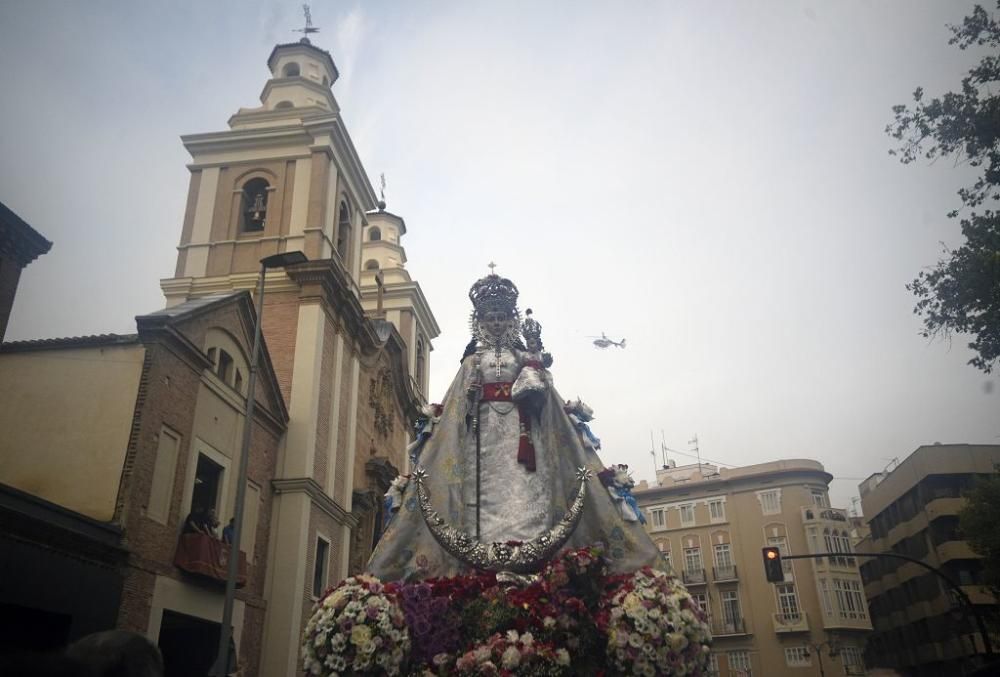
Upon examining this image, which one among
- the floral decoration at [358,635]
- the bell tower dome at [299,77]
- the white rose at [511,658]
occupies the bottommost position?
the white rose at [511,658]

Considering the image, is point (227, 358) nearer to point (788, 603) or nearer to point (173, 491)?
point (173, 491)

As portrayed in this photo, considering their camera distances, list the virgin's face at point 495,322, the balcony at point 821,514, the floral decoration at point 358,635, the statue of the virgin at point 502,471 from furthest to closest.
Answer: the balcony at point 821,514 < the virgin's face at point 495,322 < the statue of the virgin at point 502,471 < the floral decoration at point 358,635

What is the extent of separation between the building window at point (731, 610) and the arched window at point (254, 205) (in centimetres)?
3415

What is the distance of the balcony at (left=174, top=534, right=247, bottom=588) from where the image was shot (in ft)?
51.4

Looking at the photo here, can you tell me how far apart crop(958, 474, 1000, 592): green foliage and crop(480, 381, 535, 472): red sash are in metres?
21.6

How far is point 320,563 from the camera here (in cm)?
2230

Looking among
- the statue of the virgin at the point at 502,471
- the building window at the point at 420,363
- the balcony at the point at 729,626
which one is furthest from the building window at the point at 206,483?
the balcony at the point at 729,626

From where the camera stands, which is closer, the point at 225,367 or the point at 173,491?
the point at 173,491

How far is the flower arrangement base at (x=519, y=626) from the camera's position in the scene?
522 centimetres

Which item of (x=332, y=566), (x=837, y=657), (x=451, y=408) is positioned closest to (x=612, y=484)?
(x=451, y=408)

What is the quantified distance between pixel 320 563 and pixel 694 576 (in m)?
31.4

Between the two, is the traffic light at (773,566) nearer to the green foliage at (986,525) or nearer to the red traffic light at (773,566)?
the red traffic light at (773,566)

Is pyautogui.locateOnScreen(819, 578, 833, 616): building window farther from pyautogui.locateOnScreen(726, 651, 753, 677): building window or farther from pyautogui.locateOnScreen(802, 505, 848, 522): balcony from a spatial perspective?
pyautogui.locateOnScreen(726, 651, 753, 677): building window

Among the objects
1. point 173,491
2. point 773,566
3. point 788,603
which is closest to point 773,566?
point 773,566
